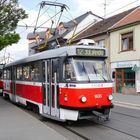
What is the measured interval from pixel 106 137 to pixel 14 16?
10497mm

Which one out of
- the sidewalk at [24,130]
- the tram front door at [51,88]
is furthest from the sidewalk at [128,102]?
the sidewalk at [24,130]

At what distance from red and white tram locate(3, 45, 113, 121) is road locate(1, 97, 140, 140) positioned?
39cm

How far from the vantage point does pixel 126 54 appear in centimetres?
3072

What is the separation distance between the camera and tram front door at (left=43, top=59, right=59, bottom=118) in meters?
11.8

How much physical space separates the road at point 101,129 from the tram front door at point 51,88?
509 millimetres

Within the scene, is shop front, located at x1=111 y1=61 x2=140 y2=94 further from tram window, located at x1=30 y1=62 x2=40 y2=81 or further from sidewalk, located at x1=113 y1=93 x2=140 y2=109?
tram window, located at x1=30 y1=62 x2=40 y2=81

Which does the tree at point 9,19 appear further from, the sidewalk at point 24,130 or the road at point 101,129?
the road at point 101,129

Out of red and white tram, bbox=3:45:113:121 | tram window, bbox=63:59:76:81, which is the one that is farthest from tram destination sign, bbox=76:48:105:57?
tram window, bbox=63:59:76:81

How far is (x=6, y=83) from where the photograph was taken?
23.0 m

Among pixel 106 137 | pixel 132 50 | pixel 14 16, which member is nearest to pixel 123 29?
pixel 132 50

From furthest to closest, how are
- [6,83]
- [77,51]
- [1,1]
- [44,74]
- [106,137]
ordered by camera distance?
[6,83] → [1,1] → [44,74] → [77,51] → [106,137]

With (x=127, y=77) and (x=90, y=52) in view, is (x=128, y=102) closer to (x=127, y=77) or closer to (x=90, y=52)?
(x=127, y=77)

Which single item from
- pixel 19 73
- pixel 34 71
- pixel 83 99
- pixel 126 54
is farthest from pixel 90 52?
pixel 126 54

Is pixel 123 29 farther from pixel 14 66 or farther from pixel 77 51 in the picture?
pixel 77 51
